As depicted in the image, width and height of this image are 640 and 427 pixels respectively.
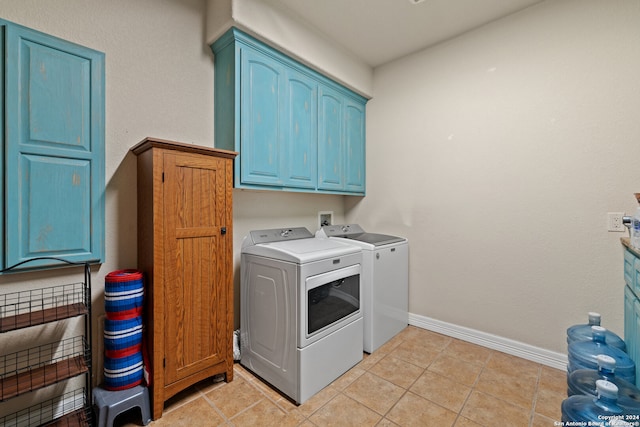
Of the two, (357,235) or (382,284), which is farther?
(357,235)

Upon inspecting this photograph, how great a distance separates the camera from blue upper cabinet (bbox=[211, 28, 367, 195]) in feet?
6.41

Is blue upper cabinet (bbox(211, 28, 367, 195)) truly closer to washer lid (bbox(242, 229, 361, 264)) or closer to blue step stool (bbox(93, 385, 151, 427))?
washer lid (bbox(242, 229, 361, 264))

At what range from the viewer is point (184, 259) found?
1.59m

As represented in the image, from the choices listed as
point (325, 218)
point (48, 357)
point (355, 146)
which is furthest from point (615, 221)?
point (48, 357)

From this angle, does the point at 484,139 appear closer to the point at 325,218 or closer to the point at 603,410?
the point at 325,218

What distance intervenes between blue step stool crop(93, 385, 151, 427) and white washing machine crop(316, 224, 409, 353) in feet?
5.06

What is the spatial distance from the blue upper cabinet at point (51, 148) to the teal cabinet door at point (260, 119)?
0.84 m

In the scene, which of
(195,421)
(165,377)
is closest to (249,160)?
(165,377)

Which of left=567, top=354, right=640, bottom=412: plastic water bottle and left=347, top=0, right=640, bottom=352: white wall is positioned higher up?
left=347, top=0, right=640, bottom=352: white wall

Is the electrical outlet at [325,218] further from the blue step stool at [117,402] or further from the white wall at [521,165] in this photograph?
the blue step stool at [117,402]

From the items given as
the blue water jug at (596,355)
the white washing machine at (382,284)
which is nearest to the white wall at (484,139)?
the white washing machine at (382,284)

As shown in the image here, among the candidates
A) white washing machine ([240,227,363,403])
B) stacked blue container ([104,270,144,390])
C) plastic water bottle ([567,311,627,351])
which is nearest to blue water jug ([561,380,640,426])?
plastic water bottle ([567,311,627,351])

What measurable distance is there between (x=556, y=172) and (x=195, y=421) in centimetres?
291

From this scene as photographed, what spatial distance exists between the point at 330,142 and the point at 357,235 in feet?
3.19
